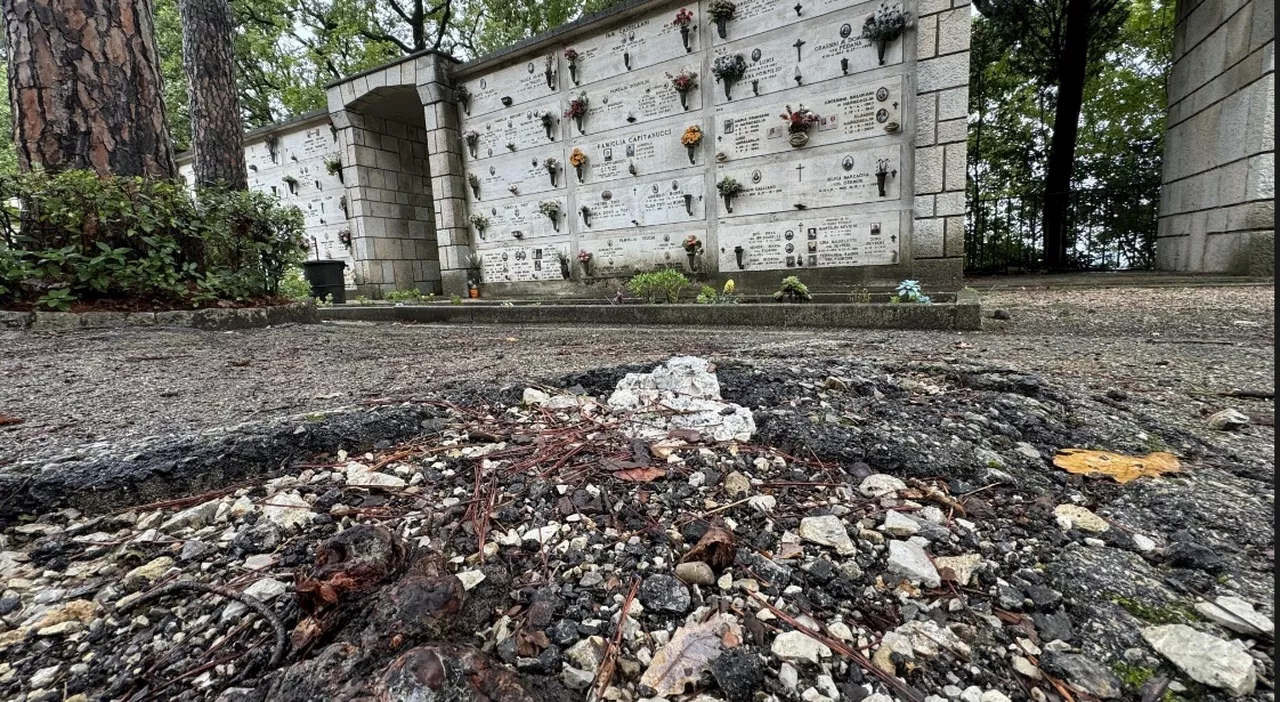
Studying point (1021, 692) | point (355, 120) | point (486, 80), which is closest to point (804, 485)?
point (1021, 692)

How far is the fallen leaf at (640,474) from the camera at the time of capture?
133 cm

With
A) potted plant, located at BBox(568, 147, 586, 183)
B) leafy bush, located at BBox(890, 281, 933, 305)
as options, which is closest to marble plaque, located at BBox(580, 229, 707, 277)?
potted plant, located at BBox(568, 147, 586, 183)

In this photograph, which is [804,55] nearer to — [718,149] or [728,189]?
[718,149]

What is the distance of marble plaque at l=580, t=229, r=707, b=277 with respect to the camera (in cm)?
837

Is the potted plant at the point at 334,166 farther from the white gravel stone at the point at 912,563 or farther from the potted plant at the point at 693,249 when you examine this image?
the white gravel stone at the point at 912,563

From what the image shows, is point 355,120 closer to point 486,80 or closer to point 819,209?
point 486,80

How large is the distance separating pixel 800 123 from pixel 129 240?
23.9ft

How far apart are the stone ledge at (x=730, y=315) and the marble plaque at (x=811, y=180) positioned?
2074 mm

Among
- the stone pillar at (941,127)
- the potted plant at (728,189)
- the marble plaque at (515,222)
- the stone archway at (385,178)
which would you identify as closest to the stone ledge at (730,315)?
the stone pillar at (941,127)

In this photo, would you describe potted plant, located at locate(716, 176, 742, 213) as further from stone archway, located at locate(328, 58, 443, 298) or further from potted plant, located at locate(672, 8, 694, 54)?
stone archway, located at locate(328, 58, 443, 298)

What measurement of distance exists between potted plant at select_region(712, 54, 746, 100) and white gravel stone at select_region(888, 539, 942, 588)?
7.72 metres

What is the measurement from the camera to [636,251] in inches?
344

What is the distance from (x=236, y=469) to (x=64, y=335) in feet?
12.0

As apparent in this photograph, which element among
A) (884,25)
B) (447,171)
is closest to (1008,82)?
(884,25)
